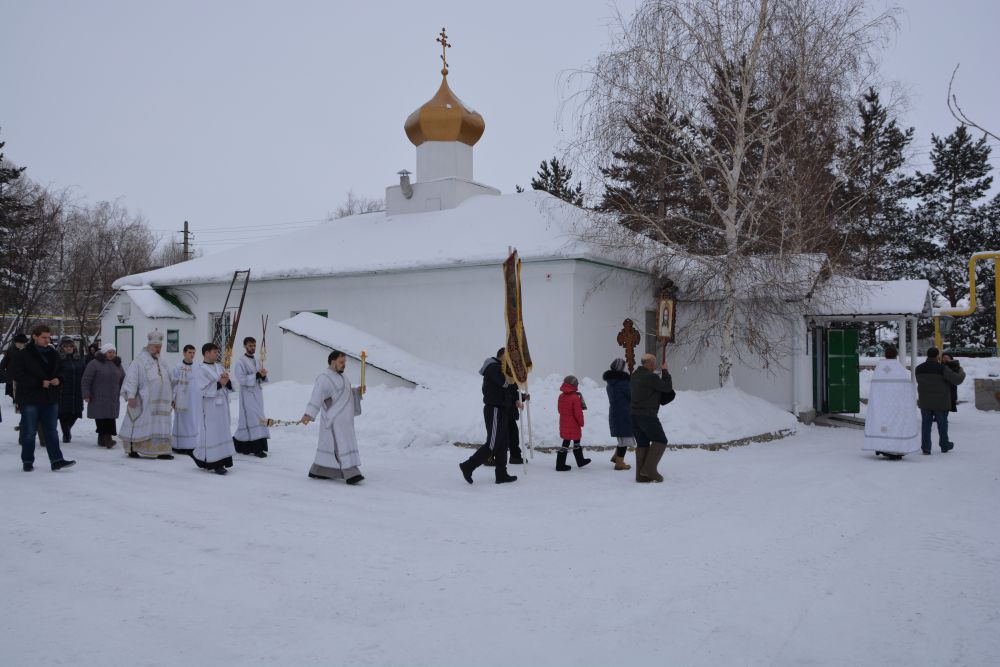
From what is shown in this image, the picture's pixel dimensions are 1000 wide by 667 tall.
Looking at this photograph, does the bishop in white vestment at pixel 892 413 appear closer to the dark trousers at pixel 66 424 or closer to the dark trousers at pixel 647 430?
the dark trousers at pixel 647 430

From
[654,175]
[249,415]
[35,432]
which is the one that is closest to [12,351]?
[35,432]

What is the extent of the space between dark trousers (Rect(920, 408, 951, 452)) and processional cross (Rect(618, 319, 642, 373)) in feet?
18.7

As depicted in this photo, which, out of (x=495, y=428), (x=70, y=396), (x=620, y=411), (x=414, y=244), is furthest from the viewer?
(x=414, y=244)

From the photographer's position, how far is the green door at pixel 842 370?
1902 cm

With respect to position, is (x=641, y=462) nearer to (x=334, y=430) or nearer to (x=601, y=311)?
(x=334, y=430)

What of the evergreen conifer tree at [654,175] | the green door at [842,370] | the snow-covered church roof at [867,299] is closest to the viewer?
the evergreen conifer tree at [654,175]

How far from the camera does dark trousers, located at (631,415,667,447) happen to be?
9641mm

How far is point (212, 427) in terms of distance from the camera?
969 cm

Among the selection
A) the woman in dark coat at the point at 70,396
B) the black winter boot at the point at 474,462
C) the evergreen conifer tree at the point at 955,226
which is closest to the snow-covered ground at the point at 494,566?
the black winter boot at the point at 474,462

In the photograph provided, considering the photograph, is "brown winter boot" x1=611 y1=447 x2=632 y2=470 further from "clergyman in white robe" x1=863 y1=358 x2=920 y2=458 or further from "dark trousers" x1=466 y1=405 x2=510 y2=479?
"clergyman in white robe" x1=863 y1=358 x2=920 y2=458

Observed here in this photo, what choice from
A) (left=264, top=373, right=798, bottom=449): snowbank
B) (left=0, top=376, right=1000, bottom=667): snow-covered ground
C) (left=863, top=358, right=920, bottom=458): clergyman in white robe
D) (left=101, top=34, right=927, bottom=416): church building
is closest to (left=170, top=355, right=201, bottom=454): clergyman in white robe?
(left=0, top=376, right=1000, bottom=667): snow-covered ground

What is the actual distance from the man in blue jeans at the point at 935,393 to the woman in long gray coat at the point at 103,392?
12653 mm

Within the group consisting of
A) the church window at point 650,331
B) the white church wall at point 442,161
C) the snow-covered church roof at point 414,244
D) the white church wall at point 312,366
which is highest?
the white church wall at point 442,161

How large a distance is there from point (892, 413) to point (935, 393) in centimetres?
130
